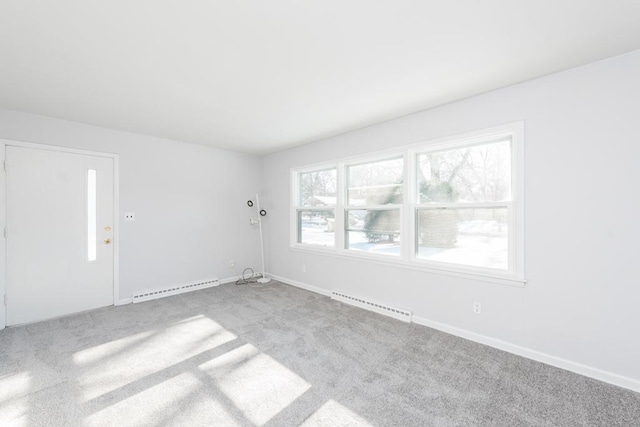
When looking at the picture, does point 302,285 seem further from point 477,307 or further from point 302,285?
point 477,307

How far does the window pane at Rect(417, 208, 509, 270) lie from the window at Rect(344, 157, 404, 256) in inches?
14.9

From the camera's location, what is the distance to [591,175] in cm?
214

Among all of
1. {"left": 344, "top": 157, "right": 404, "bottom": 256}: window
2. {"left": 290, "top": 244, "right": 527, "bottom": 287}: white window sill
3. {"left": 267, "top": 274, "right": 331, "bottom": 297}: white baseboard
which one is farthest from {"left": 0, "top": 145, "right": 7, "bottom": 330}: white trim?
{"left": 344, "top": 157, "right": 404, "bottom": 256}: window

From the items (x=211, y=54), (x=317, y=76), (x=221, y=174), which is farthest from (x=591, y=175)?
(x=221, y=174)

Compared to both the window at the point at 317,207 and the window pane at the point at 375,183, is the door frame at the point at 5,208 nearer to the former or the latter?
the window at the point at 317,207

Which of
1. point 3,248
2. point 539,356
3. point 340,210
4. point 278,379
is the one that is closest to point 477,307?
point 539,356

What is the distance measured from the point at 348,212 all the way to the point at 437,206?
1.39 metres

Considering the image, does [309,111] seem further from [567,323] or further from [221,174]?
[567,323]

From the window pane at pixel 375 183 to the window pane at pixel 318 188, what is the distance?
1.06 feet

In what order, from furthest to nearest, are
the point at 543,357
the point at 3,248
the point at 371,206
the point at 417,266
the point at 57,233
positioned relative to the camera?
the point at 371,206
the point at 57,233
the point at 417,266
the point at 3,248
the point at 543,357

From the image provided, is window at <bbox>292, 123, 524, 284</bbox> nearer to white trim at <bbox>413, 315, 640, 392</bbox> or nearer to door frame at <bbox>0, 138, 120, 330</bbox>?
white trim at <bbox>413, 315, 640, 392</bbox>

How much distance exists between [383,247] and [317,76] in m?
2.24

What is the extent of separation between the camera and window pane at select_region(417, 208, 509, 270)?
267 centimetres

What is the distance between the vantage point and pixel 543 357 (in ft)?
7.64
